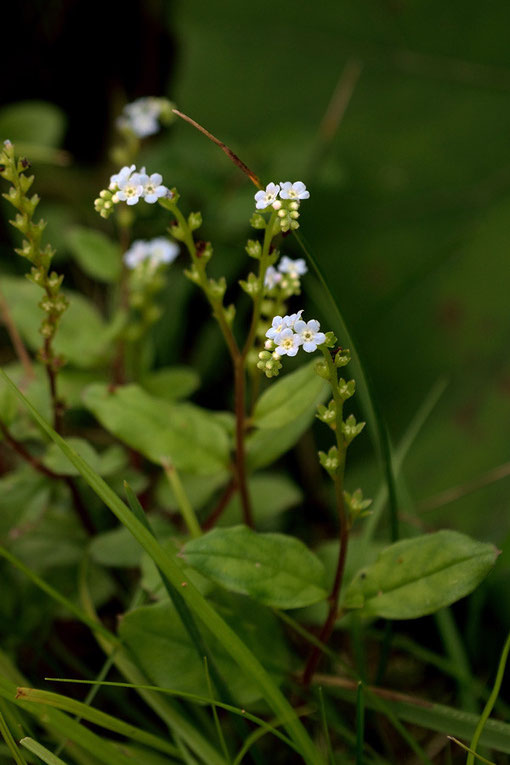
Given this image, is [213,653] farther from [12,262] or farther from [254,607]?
[12,262]

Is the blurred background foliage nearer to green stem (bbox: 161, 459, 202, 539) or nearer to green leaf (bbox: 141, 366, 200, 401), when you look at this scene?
green leaf (bbox: 141, 366, 200, 401)

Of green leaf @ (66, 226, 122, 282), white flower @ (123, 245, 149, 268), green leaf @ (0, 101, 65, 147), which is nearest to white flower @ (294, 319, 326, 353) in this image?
white flower @ (123, 245, 149, 268)

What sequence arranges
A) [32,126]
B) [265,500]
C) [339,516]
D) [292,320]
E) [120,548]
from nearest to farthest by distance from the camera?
[292,320] → [339,516] → [120,548] → [265,500] → [32,126]

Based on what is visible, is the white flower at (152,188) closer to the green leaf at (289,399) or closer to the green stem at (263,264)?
the green stem at (263,264)

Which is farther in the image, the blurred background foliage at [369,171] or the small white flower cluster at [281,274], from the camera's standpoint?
the blurred background foliage at [369,171]

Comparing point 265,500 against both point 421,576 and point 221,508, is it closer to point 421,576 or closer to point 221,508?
point 221,508

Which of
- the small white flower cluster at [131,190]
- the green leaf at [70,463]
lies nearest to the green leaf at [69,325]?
the green leaf at [70,463]

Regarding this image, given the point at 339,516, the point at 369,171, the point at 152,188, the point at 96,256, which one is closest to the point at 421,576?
the point at 339,516
